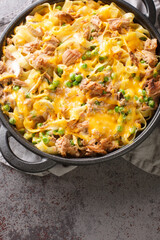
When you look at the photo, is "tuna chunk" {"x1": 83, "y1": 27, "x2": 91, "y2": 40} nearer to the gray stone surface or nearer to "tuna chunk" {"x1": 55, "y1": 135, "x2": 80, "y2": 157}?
"tuna chunk" {"x1": 55, "y1": 135, "x2": 80, "y2": 157}

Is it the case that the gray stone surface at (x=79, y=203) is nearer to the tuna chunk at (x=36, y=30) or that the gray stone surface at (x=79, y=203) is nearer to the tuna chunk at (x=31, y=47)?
the tuna chunk at (x=31, y=47)

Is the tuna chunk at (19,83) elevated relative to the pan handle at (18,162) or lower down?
elevated

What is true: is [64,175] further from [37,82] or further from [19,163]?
[37,82]

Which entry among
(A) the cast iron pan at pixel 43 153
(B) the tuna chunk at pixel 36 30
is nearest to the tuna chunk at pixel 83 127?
(A) the cast iron pan at pixel 43 153

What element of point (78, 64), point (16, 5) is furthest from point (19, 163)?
point (16, 5)

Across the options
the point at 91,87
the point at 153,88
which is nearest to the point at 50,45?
the point at 91,87

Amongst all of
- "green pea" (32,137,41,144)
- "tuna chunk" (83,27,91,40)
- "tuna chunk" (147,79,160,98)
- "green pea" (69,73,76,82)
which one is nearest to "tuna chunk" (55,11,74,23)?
"tuna chunk" (83,27,91,40)

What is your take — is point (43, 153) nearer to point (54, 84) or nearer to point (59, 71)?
point (54, 84)
